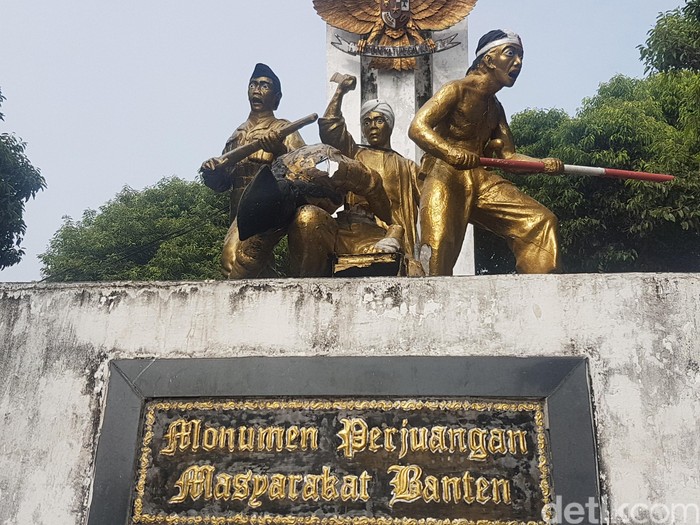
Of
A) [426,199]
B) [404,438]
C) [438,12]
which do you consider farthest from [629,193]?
[404,438]

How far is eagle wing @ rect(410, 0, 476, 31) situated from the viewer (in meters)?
8.16

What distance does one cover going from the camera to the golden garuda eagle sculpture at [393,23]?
320 inches

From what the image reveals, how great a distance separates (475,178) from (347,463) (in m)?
2.32

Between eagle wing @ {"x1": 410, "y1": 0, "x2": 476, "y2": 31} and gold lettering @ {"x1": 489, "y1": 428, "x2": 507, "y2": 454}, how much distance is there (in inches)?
234

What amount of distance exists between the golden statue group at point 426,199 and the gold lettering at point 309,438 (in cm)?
122

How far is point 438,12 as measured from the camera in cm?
828

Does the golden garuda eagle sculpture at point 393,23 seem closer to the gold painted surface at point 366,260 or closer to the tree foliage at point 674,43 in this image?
the gold painted surface at point 366,260

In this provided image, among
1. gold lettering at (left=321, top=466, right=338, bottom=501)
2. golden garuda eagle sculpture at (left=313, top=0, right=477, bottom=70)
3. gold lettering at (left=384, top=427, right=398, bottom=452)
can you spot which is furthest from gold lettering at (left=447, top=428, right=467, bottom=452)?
golden garuda eagle sculpture at (left=313, top=0, right=477, bottom=70)

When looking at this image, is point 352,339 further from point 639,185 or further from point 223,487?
point 639,185

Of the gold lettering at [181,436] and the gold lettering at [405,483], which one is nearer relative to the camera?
the gold lettering at [405,483]

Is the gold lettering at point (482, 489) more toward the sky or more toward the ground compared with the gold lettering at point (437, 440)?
more toward the ground

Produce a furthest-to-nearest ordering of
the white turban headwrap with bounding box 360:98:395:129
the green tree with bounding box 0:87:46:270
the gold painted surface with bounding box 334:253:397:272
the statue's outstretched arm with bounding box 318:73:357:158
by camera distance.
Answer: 1. the green tree with bounding box 0:87:46:270
2. the white turban headwrap with bounding box 360:98:395:129
3. the statue's outstretched arm with bounding box 318:73:357:158
4. the gold painted surface with bounding box 334:253:397:272

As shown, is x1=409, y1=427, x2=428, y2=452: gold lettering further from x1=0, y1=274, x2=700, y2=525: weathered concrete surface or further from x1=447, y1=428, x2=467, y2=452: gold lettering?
x1=0, y1=274, x2=700, y2=525: weathered concrete surface

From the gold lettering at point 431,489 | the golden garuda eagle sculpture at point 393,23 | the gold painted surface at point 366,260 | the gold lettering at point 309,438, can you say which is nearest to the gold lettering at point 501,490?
the gold lettering at point 431,489
